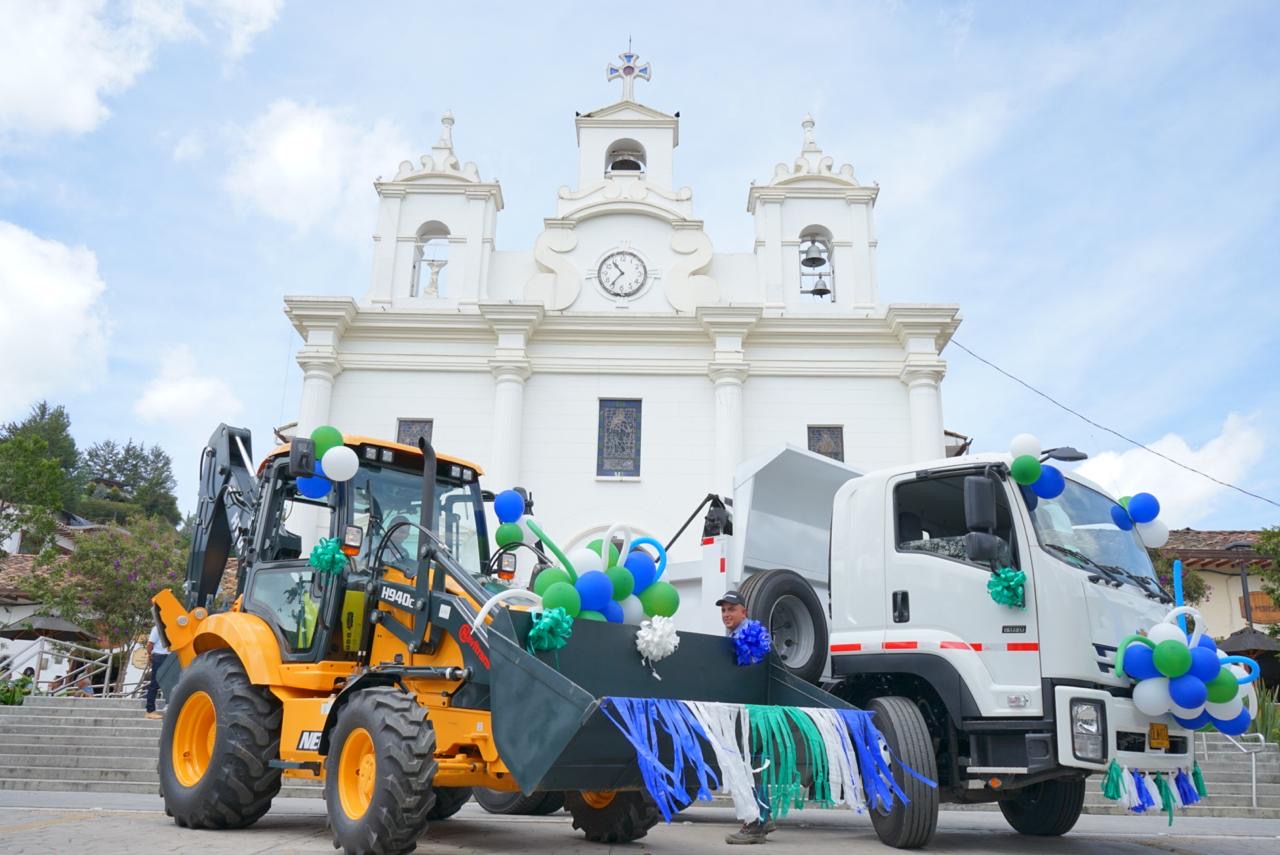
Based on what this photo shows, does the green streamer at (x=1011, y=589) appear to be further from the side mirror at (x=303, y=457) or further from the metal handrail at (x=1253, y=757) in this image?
the metal handrail at (x=1253, y=757)

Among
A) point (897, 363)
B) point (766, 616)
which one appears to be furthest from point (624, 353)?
point (766, 616)

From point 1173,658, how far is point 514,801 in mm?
5156

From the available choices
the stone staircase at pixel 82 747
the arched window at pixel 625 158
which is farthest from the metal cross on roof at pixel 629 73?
the stone staircase at pixel 82 747

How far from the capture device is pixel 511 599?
18.1 ft

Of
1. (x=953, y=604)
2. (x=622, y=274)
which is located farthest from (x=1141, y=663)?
(x=622, y=274)

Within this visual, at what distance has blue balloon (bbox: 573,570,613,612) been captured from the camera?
5469mm

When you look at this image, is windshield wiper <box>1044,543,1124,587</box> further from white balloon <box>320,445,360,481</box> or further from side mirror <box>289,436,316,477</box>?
side mirror <box>289,436,316,477</box>

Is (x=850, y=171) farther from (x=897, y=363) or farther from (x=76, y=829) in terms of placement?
(x=76, y=829)

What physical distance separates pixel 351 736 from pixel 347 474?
1.65 meters

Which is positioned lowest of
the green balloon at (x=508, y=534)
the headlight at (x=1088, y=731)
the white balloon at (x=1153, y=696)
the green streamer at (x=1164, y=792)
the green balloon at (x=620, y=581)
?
the green streamer at (x=1164, y=792)

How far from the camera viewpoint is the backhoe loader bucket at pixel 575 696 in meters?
4.68

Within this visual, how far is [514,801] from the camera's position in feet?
25.9

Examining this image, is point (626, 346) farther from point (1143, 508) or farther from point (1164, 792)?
point (1164, 792)

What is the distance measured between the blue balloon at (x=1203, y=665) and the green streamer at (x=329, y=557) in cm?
552
